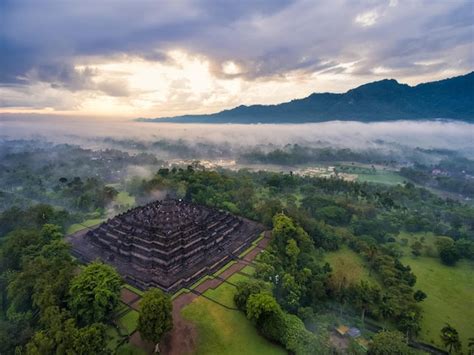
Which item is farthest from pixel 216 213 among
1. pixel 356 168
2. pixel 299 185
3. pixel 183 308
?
pixel 356 168

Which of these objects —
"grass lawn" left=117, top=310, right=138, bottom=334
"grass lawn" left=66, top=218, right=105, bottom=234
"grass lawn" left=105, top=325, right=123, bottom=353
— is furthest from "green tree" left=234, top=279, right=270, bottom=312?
"grass lawn" left=66, top=218, right=105, bottom=234

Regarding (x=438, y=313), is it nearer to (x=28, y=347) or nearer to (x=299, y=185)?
(x=28, y=347)

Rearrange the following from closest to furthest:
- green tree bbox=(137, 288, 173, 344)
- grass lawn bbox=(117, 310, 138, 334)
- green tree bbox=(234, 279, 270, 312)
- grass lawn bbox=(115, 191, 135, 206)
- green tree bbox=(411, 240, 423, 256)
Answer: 1. green tree bbox=(137, 288, 173, 344)
2. grass lawn bbox=(117, 310, 138, 334)
3. green tree bbox=(234, 279, 270, 312)
4. green tree bbox=(411, 240, 423, 256)
5. grass lawn bbox=(115, 191, 135, 206)

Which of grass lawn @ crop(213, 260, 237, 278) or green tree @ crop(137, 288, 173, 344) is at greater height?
green tree @ crop(137, 288, 173, 344)

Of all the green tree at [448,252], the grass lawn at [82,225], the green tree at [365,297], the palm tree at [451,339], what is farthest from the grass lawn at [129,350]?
Answer: the green tree at [448,252]

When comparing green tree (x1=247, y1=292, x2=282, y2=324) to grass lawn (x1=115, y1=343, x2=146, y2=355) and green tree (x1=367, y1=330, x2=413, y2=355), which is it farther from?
grass lawn (x1=115, y1=343, x2=146, y2=355)

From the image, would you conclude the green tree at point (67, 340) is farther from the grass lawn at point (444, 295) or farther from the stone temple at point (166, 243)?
the grass lawn at point (444, 295)
